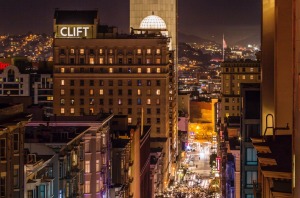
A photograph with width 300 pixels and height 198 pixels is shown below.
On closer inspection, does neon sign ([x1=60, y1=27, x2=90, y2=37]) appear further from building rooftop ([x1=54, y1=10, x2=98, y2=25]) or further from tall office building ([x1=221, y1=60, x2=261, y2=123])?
tall office building ([x1=221, y1=60, x2=261, y2=123])

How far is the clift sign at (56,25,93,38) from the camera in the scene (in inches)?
5453

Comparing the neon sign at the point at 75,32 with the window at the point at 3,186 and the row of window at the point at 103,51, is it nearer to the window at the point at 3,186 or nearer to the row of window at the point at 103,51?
the row of window at the point at 103,51

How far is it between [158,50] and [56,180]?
88378 millimetres

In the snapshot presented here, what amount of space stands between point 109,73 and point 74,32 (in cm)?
930

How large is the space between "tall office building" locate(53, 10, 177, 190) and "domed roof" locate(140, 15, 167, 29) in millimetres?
45601

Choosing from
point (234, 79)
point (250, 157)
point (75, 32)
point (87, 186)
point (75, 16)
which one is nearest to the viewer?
point (250, 157)

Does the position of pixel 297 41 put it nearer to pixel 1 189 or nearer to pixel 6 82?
pixel 1 189

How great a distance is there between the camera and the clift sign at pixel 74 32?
138500 millimetres

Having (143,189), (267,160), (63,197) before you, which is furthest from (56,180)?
(143,189)

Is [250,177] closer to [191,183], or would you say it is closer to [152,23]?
[191,183]

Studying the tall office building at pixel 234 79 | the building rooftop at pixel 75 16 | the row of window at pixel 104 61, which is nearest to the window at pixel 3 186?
the row of window at pixel 104 61

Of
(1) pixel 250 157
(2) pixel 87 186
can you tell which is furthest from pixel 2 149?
(2) pixel 87 186

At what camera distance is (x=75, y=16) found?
141625mm

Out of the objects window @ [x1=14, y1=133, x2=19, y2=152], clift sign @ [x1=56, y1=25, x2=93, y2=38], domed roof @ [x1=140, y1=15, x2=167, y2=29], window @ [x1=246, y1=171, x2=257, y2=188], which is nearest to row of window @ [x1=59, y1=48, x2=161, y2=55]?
clift sign @ [x1=56, y1=25, x2=93, y2=38]
